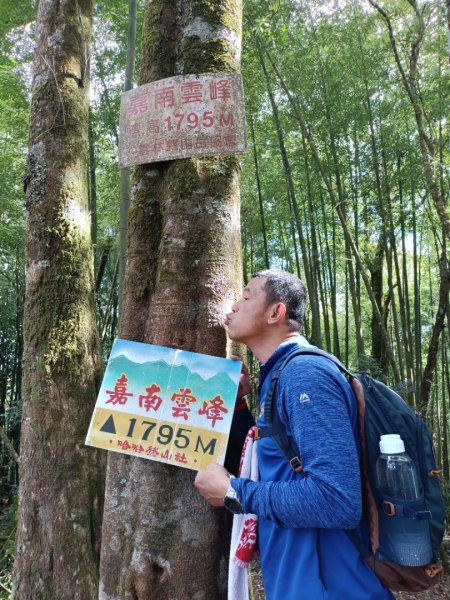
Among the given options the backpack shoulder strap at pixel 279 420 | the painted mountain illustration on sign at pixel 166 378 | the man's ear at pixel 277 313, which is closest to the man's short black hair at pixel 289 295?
the man's ear at pixel 277 313

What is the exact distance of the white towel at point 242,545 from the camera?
1.30 metres

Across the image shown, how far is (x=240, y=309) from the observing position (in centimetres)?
144

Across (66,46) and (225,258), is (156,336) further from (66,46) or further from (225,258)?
(66,46)

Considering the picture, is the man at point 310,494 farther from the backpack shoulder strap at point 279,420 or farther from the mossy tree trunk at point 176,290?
the mossy tree trunk at point 176,290

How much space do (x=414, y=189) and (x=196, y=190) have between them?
6.13 meters

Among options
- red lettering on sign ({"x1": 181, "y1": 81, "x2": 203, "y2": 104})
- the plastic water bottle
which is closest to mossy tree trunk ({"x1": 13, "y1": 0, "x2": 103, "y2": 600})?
red lettering on sign ({"x1": 181, "y1": 81, "x2": 203, "y2": 104})

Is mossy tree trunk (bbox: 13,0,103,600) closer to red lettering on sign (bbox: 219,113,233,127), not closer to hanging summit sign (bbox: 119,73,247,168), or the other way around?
hanging summit sign (bbox: 119,73,247,168)

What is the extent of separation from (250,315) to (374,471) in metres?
0.54

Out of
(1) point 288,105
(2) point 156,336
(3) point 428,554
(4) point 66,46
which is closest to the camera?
(3) point 428,554

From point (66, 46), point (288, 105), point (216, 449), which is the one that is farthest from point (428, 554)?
point (288, 105)

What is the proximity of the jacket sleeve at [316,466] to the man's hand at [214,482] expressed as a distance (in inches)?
3.8

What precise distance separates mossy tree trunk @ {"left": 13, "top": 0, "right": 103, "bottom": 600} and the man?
113 centimetres

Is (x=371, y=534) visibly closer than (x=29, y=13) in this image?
Yes

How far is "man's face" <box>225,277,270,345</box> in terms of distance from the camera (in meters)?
1.41
